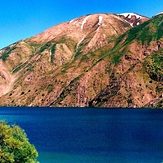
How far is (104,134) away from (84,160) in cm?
4514

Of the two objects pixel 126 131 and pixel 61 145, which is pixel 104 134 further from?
pixel 61 145

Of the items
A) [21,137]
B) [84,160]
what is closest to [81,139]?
[84,160]

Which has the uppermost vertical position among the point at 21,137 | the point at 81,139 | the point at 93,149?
the point at 81,139

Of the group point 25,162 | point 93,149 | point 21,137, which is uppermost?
point 93,149

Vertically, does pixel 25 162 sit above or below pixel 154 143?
below

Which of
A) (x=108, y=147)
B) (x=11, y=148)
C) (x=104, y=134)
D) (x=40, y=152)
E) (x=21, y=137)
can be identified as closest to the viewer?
(x=11, y=148)

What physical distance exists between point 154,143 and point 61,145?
24.9m

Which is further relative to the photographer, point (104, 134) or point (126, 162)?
point (104, 134)

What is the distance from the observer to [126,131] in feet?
402

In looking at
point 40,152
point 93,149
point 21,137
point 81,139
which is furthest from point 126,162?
point 81,139

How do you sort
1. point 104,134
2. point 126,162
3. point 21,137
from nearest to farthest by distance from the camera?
point 21,137 < point 126,162 < point 104,134

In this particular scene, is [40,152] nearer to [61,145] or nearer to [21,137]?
[61,145]

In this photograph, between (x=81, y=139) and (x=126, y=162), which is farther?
(x=81, y=139)

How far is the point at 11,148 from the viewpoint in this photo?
44.7 meters
